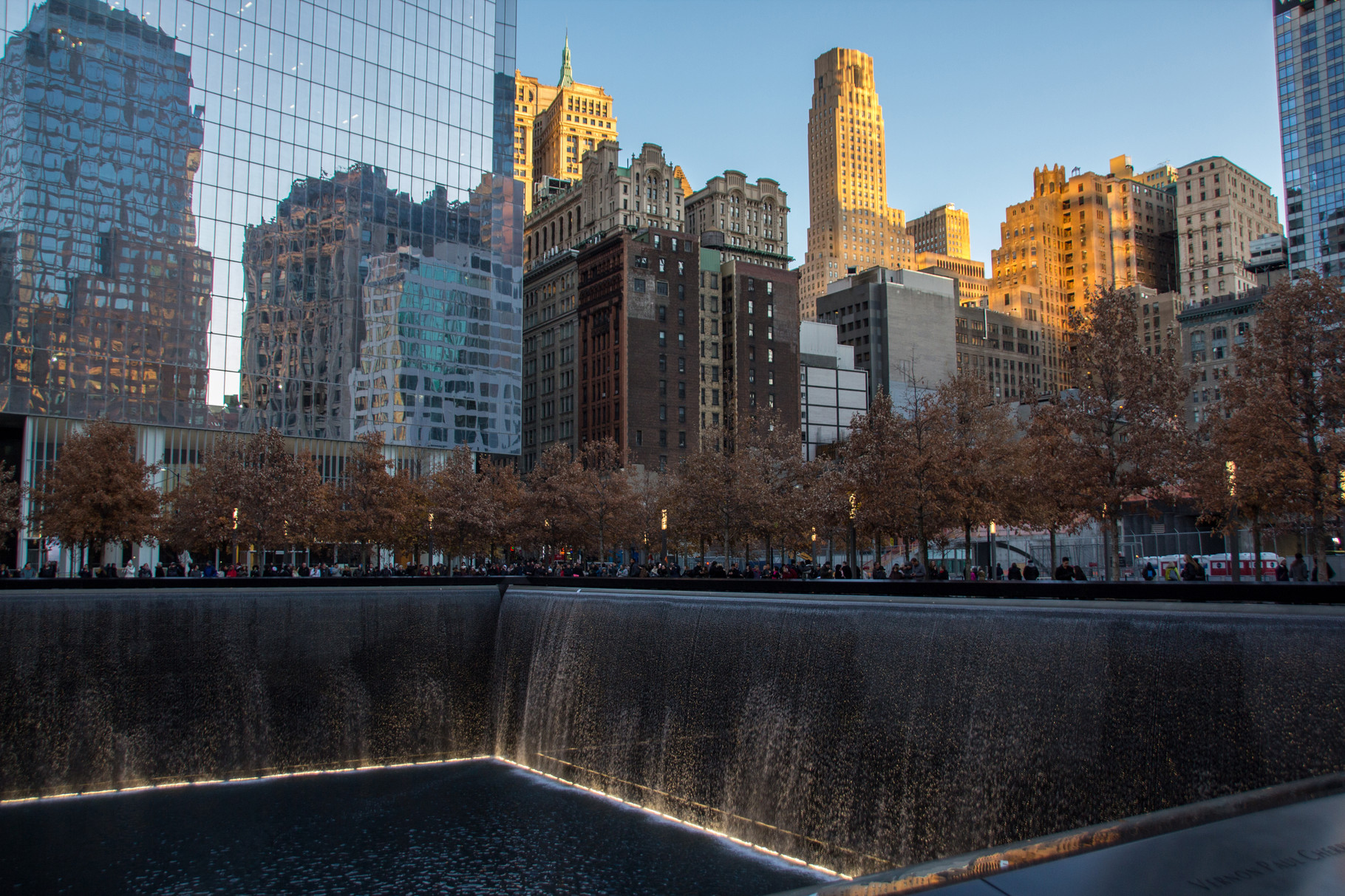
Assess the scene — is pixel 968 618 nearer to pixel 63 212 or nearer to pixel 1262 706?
pixel 1262 706

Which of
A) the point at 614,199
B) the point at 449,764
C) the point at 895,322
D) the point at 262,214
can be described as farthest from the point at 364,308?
the point at 895,322

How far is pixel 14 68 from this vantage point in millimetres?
62156

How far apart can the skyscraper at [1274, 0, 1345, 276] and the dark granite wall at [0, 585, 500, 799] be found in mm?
143811

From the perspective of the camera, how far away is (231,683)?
2581 cm

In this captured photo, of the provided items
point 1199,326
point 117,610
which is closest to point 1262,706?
point 117,610

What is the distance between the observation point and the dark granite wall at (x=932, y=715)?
38.1ft

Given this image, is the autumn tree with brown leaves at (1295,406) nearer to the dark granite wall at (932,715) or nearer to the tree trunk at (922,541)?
the tree trunk at (922,541)

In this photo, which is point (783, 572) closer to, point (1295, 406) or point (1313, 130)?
point (1295, 406)

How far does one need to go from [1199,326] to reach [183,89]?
125513 mm

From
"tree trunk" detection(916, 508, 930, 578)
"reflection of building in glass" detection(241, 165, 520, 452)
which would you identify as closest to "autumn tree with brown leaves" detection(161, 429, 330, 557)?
"reflection of building in glass" detection(241, 165, 520, 452)

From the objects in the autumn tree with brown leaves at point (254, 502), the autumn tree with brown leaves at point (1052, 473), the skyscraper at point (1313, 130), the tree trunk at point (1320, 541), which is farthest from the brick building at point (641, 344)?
the tree trunk at point (1320, 541)

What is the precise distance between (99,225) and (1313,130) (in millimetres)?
150996

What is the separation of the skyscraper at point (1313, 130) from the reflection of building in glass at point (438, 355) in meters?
113

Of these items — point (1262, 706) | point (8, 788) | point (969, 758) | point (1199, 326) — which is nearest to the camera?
point (1262, 706)
